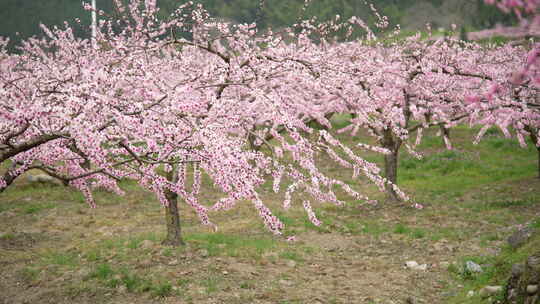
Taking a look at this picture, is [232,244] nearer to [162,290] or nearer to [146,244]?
[146,244]

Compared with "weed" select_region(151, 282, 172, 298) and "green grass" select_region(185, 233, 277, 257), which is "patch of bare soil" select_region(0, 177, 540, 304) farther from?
"green grass" select_region(185, 233, 277, 257)

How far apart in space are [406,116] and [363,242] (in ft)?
14.9

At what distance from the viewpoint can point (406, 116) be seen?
42.9 feet

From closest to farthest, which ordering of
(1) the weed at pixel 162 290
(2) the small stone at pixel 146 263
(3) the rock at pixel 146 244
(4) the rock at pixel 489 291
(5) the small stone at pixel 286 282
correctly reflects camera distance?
(4) the rock at pixel 489 291, (1) the weed at pixel 162 290, (5) the small stone at pixel 286 282, (2) the small stone at pixel 146 263, (3) the rock at pixel 146 244

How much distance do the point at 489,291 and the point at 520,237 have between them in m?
2.18

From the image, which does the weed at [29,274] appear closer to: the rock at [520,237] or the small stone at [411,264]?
the small stone at [411,264]

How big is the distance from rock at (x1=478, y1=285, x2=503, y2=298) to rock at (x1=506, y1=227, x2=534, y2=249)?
1821 mm

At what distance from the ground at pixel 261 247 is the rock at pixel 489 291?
0.30ft

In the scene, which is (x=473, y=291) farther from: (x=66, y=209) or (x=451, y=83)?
(x=66, y=209)

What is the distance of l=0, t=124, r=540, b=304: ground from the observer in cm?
709

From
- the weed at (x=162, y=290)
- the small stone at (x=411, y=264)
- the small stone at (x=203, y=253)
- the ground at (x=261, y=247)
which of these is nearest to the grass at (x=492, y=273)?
the ground at (x=261, y=247)

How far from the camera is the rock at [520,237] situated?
297 inches

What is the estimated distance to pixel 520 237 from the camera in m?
7.75

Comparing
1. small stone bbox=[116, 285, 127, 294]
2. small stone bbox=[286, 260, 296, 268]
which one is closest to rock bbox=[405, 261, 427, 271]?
small stone bbox=[286, 260, 296, 268]
